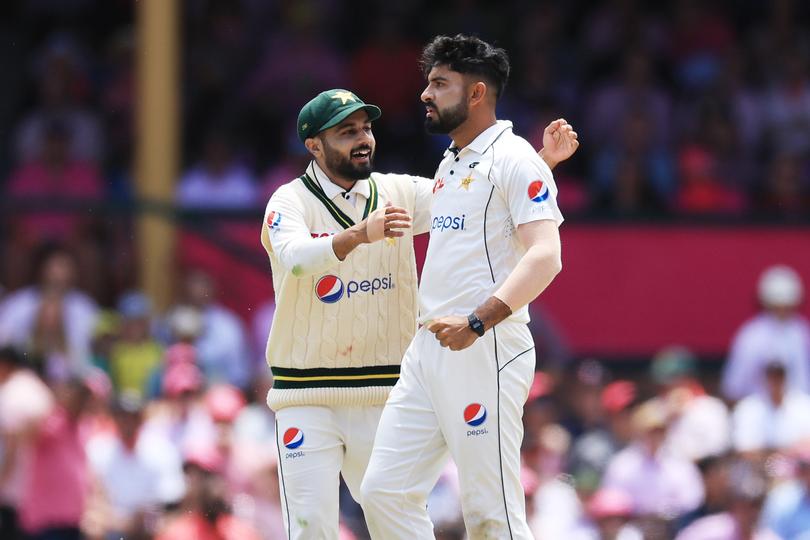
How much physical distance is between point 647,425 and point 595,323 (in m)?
2.68

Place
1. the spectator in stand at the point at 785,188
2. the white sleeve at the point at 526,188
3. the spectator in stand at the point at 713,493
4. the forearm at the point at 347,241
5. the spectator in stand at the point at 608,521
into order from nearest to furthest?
the white sleeve at the point at 526,188
the forearm at the point at 347,241
the spectator in stand at the point at 608,521
the spectator in stand at the point at 713,493
the spectator in stand at the point at 785,188

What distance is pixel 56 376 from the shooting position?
40.7 ft

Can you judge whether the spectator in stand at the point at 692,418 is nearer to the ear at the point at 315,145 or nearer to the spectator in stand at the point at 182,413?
the spectator in stand at the point at 182,413

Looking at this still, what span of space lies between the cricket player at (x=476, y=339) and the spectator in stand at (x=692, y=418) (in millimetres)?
5304

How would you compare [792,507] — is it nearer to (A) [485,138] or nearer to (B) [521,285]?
(A) [485,138]

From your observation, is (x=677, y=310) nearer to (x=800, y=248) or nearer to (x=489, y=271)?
(x=800, y=248)

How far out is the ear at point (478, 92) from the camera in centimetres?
659

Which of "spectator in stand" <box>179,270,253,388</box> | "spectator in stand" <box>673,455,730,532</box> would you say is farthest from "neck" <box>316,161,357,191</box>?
"spectator in stand" <box>179,270,253,388</box>

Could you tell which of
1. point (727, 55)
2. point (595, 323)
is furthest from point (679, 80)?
point (595, 323)

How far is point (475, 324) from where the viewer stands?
6047 millimetres

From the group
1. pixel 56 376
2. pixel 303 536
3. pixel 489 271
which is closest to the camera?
pixel 489 271

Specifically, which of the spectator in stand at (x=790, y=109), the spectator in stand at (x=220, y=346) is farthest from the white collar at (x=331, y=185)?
the spectator in stand at (x=790, y=109)

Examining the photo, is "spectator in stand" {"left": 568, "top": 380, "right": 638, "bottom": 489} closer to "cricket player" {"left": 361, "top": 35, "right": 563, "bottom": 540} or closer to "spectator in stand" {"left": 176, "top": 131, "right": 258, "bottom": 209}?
"spectator in stand" {"left": 176, "top": 131, "right": 258, "bottom": 209}

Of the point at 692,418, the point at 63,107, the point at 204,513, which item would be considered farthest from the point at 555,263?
the point at 63,107
